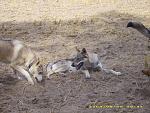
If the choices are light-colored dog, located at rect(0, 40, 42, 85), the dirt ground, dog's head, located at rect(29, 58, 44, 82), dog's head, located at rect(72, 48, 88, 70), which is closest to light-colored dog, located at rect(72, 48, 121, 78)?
dog's head, located at rect(72, 48, 88, 70)

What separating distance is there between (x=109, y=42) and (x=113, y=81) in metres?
2.26

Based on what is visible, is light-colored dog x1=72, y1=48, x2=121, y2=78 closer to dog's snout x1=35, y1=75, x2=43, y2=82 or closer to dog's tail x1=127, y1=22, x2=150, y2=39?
dog's snout x1=35, y1=75, x2=43, y2=82

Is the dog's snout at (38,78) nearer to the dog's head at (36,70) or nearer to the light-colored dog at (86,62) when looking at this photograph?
the dog's head at (36,70)

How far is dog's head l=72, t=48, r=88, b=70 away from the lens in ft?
24.7

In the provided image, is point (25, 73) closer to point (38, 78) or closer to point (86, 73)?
point (38, 78)

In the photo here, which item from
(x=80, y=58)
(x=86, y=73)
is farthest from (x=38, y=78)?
(x=80, y=58)

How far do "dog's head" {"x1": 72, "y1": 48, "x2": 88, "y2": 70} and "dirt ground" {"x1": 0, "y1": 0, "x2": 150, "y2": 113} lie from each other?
311 mm

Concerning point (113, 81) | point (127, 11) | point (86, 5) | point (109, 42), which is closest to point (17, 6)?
point (86, 5)

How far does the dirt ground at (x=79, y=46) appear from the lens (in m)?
6.14

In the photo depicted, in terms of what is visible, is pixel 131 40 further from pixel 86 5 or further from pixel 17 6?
pixel 17 6

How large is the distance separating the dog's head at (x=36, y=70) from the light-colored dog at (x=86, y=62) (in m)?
0.69

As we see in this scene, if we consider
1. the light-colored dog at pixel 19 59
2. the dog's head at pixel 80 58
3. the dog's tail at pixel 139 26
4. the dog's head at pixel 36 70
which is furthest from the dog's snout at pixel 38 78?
the dog's tail at pixel 139 26

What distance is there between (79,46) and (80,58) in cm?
122

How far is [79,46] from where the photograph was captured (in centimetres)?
887
